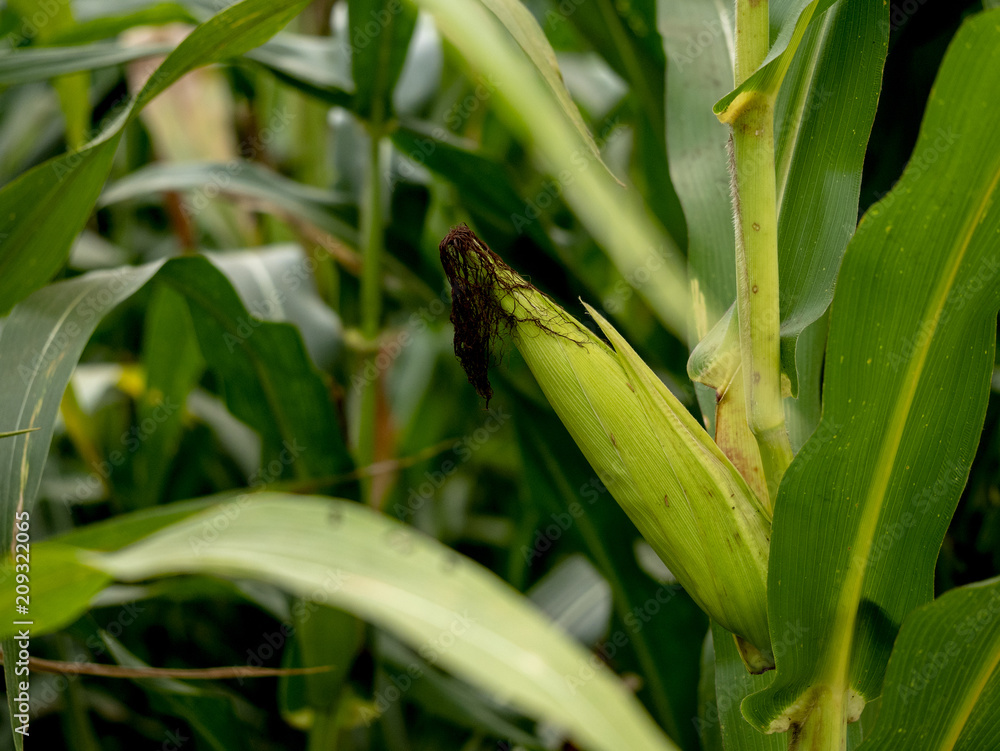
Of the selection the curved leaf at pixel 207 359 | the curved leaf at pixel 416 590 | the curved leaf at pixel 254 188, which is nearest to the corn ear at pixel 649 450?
the curved leaf at pixel 416 590

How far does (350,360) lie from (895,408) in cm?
62

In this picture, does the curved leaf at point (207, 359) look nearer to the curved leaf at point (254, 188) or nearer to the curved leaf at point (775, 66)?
the curved leaf at point (254, 188)

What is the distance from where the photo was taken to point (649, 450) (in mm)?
357

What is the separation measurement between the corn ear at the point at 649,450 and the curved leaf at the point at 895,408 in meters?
0.02

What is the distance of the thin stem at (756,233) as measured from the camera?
0.36 m

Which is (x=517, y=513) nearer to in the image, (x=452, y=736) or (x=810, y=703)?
(x=452, y=736)

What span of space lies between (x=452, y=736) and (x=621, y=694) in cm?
79

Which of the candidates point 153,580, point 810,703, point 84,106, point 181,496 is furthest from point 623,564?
point 84,106

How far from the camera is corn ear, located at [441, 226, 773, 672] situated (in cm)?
35

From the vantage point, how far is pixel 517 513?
1.03 m

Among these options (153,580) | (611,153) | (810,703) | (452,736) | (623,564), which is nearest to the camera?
(810,703)

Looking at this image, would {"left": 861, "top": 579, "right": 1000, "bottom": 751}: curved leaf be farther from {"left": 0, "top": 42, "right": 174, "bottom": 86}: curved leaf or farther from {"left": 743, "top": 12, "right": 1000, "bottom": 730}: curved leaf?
{"left": 0, "top": 42, "right": 174, "bottom": 86}: curved leaf

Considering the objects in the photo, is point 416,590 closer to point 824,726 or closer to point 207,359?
point 824,726

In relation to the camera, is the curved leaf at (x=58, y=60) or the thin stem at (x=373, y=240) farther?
the thin stem at (x=373, y=240)
